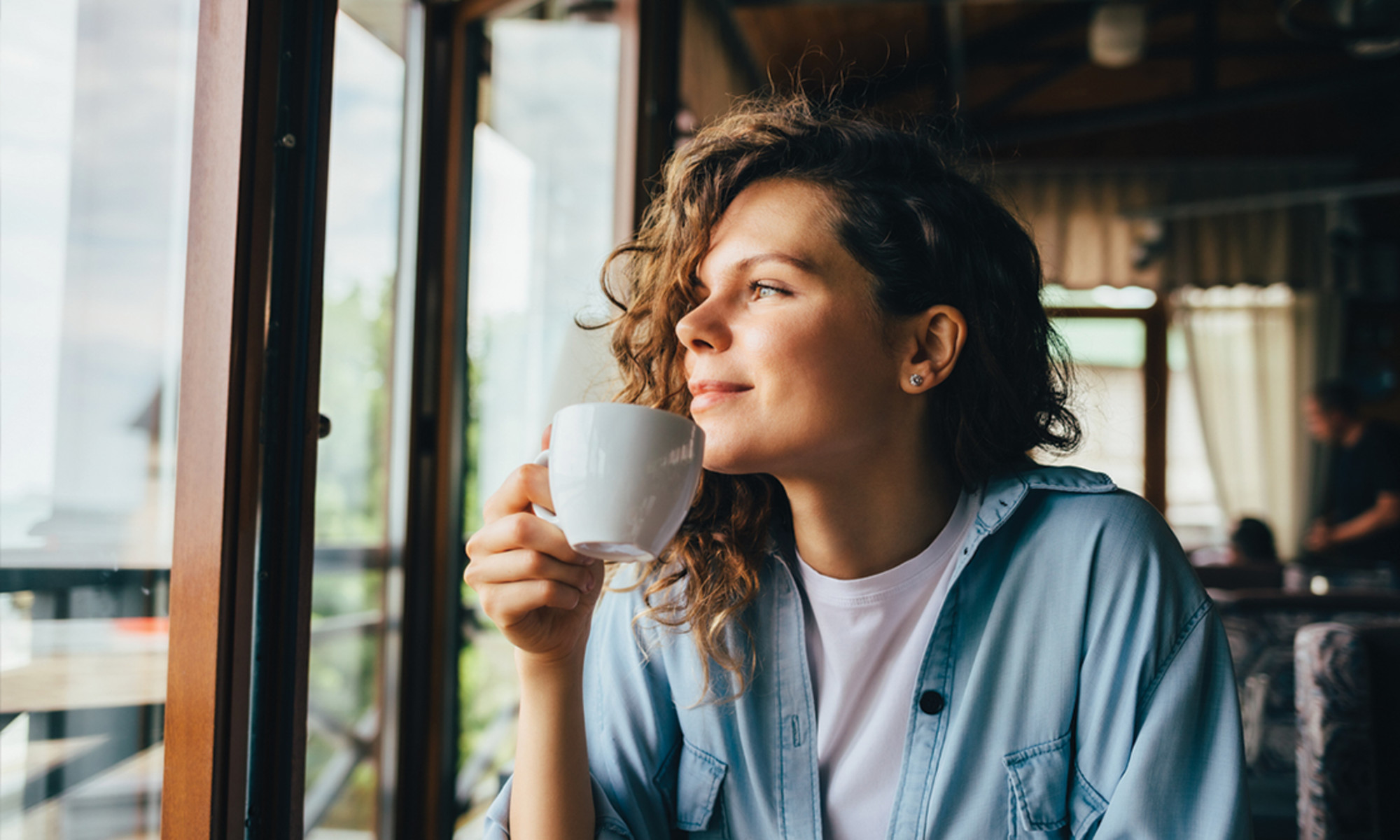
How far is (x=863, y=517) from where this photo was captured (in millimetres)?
1211

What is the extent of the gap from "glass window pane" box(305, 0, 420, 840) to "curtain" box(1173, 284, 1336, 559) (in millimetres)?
5788

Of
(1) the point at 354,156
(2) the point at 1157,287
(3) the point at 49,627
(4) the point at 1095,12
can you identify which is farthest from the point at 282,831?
(2) the point at 1157,287

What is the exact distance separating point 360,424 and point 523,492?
1.33 m

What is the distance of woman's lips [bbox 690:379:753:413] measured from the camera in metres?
1.11

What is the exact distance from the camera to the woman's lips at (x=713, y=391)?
1110 millimetres

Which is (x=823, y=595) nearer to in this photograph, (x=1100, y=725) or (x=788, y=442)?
(x=788, y=442)

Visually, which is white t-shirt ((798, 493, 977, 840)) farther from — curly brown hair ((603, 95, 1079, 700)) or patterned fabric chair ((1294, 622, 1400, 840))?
patterned fabric chair ((1294, 622, 1400, 840))

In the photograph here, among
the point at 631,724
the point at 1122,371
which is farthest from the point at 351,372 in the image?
the point at 1122,371

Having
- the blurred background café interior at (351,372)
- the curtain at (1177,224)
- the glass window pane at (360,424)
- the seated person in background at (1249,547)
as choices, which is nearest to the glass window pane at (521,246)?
the blurred background café interior at (351,372)

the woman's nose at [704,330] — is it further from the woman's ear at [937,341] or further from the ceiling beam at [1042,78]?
the ceiling beam at [1042,78]

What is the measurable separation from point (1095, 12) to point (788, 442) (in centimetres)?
378

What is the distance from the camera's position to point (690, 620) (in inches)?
46.8

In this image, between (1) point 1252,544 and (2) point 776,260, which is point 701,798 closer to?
(2) point 776,260

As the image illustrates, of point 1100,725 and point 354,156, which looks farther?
point 354,156
